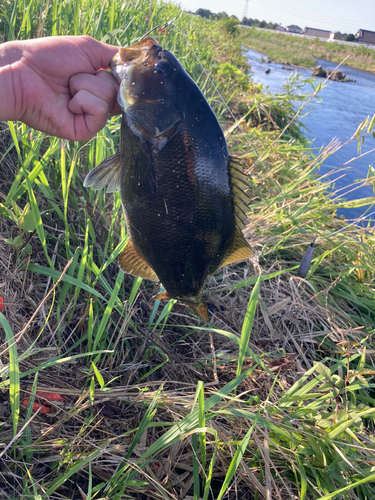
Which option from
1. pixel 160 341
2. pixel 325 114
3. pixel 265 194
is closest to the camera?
pixel 160 341

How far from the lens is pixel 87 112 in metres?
1.69

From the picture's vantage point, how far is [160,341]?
204 centimetres

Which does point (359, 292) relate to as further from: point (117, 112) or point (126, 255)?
point (117, 112)

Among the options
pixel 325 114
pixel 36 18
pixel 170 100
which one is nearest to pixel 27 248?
pixel 170 100

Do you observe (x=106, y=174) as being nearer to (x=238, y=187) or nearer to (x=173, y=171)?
(x=173, y=171)

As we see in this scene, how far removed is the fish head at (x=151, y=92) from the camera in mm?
1454

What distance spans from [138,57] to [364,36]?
259 ft

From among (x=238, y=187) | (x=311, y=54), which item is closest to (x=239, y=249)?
(x=238, y=187)

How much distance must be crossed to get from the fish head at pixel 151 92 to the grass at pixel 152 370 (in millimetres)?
689

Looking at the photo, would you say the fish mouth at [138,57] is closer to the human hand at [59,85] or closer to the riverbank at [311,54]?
the human hand at [59,85]

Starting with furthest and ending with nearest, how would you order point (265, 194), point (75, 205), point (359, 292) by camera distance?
1. point (265, 194)
2. point (359, 292)
3. point (75, 205)

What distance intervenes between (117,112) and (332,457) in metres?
2.04

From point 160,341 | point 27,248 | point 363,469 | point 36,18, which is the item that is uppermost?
point 36,18

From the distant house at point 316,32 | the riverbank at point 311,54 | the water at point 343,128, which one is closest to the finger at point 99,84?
the water at point 343,128
